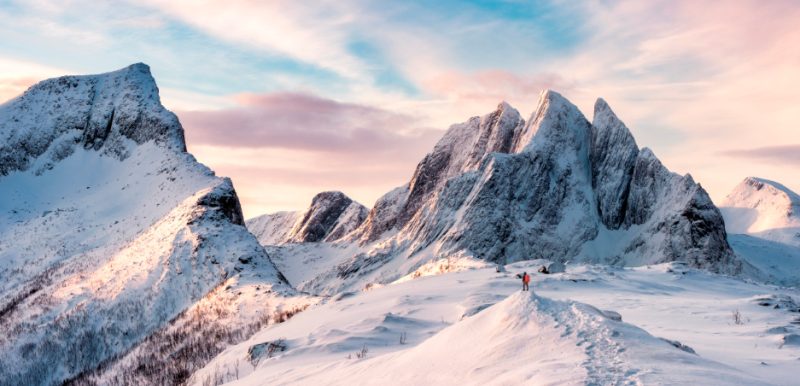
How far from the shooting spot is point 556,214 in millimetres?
137125

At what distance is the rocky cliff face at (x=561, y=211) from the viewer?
12138 cm

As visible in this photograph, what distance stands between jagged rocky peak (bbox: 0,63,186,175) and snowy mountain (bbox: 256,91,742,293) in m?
48.8

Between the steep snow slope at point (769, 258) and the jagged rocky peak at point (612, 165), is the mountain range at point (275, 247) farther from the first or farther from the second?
the steep snow slope at point (769, 258)

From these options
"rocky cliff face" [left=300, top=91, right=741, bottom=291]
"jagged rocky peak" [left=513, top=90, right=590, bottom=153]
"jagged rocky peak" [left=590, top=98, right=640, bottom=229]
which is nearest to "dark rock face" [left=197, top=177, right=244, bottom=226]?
"rocky cliff face" [left=300, top=91, right=741, bottom=291]

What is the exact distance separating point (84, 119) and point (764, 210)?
15564cm

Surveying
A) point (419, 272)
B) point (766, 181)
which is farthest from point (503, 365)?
point (766, 181)

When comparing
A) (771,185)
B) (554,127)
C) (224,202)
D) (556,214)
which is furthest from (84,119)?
(771,185)

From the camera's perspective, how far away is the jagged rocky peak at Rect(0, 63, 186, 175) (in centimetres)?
8862

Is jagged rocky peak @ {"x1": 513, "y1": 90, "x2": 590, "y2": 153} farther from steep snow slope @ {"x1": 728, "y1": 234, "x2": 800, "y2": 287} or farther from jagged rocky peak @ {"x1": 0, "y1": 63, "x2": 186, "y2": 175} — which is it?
jagged rocky peak @ {"x1": 0, "y1": 63, "x2": 186, "y2": 175}

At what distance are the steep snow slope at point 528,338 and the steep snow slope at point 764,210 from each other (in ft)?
448

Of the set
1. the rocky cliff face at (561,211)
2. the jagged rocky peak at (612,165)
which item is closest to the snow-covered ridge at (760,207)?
the jagged rocky peak at (612,165)

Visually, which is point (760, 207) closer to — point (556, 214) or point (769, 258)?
point (769, 258)

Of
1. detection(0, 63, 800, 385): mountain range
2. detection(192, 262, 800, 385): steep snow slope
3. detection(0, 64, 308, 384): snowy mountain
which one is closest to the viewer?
detection(192, 262, 800, 385): steep snow slope

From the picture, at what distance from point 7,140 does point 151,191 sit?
105 ft
